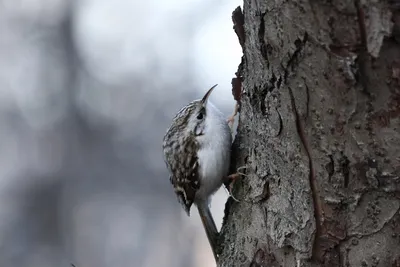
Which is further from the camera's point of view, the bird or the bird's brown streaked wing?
the bird's brown streaked wing

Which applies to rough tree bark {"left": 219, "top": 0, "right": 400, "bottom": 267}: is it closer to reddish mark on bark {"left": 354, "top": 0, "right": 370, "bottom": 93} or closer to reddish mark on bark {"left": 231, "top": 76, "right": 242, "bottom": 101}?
reddish mark on bark {"left": 354, "top": 0, "right": 370, "bottom": 93}

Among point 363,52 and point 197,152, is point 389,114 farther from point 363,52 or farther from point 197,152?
point 197,152

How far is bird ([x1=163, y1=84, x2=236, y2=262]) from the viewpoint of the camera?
2.65 meters

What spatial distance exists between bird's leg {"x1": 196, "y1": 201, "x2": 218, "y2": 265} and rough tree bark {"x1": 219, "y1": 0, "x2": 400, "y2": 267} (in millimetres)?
431

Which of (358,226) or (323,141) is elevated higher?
(323,141)

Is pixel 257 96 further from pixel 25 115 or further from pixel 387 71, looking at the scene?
pixel 25 115

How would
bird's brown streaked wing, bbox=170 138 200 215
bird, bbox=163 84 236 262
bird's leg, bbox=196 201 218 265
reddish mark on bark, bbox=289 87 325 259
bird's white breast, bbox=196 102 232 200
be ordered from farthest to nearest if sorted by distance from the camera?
bird's brown streaked wing, bbox=170 138 200 215, bird, bbox=163 84 236 262, bird's white breast, bbox=196 102 232 200, bird's leg, bbox=196 201 218 265, reddish mark on bark, bbox=289 87 325 259

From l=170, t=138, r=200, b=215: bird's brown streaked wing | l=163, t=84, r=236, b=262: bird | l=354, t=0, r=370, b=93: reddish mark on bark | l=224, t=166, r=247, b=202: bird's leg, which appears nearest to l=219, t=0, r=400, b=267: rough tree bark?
l=354, t=0, r=370, b=93: reddish mark on bark

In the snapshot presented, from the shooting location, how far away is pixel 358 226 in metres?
1.65

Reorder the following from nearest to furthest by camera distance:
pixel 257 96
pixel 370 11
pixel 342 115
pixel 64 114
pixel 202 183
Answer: pixel 370 11, pixel 342 115, pixel 257 96, pixel 202 183, pixel 64 114

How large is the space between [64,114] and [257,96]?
8.47 meters

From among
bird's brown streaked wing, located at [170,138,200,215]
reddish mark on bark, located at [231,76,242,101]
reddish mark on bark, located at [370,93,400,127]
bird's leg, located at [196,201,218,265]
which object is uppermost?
reddish mark on bark, located at [231,76,242,101]

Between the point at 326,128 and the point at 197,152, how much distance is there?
4.03ft

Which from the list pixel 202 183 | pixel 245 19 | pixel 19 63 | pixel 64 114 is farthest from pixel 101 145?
pixel 245 19
